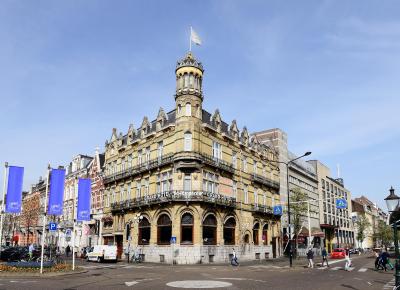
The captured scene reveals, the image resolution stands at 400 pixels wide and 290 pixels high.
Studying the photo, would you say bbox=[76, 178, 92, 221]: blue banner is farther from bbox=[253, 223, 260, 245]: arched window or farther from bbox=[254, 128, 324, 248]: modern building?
bbox=[254, 128, 324, 248]: modern building

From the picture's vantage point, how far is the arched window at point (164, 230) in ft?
136

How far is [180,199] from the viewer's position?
1577 inches

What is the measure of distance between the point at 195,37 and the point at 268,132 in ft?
Result: 84.3

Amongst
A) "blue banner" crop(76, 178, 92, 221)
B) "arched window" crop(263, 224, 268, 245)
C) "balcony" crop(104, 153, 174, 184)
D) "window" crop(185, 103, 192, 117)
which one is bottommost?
"arched window" crop(263, 224, 268, 245)

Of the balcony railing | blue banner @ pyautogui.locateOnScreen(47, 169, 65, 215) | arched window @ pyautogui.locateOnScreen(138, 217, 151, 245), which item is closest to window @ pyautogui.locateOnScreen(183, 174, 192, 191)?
the balcony railing

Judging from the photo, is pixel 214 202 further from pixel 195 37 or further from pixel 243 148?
pixel 195 37

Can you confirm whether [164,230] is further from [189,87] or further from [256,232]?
[189,87]

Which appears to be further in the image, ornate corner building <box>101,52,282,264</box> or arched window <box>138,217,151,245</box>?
arched window <box>138,217,151,245</box>

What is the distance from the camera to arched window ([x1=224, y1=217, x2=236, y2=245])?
148ft

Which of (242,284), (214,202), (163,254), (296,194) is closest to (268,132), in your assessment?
(296,194)

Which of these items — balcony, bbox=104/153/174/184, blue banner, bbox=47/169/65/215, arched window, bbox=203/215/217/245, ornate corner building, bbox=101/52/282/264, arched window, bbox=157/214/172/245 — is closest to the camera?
blue banner, bbox=47/169/65/215

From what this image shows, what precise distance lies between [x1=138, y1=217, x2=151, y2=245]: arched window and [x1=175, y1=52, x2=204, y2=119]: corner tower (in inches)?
532

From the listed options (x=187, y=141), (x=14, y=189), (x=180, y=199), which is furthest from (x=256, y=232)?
(x=14, y=189)

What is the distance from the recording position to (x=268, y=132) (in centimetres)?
6481
